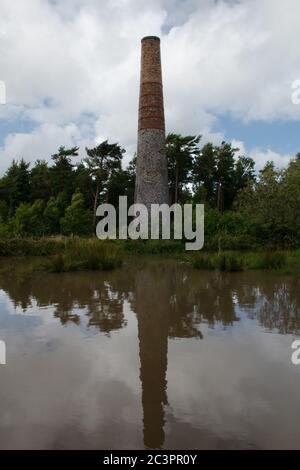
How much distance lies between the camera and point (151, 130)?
1847cm

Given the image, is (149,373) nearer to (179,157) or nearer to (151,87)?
(151,87)

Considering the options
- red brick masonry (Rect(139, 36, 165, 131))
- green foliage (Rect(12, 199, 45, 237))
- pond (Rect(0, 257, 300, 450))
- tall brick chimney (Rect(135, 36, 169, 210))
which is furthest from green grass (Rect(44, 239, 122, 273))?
red brick masonry (Rect(139, 36, 165, 131))

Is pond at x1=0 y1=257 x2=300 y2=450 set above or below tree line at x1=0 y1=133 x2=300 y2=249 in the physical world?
below

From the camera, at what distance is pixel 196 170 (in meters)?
26.8

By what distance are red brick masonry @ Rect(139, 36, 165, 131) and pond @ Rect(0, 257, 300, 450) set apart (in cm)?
1381

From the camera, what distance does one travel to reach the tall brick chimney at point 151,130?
1836 cm

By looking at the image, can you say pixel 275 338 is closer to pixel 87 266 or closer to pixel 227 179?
pixel 87 266

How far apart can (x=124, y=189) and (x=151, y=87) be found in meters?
9.61

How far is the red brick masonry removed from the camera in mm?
18328

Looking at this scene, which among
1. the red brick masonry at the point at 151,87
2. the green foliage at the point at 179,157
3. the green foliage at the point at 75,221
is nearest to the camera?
the red brick masonry at the point at 151,87

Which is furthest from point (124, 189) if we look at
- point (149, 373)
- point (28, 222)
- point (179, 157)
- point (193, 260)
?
point (149, 373)

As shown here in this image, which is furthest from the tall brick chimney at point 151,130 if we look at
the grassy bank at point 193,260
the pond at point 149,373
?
the pond at point 149,373

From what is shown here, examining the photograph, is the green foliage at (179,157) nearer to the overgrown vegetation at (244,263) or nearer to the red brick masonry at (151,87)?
the red brick masonry at (151,87)

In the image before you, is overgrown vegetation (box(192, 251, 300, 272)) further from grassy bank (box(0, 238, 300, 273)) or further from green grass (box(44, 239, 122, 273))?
green grass (box(44, 239, 122, 273))
